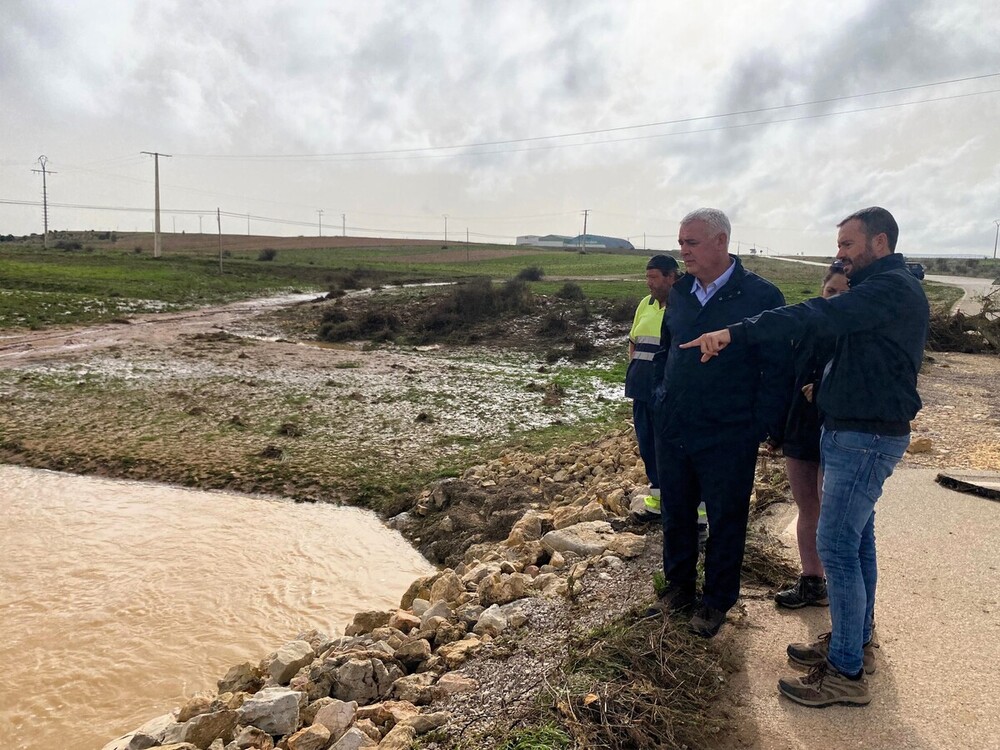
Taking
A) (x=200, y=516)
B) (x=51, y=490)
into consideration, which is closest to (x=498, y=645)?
(x=200, y=516)

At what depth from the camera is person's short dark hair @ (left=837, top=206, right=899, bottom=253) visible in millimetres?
2805

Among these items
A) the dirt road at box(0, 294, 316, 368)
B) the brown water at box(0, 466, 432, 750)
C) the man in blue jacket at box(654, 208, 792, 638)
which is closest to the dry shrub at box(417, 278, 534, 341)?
the dirt road at box(0, 294, 316, 368)

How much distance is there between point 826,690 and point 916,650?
0.79 meters

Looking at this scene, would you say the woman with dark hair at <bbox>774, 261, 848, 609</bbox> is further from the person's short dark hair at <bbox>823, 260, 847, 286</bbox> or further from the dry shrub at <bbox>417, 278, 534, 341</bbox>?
the dry shrub at <bbox>417, 278, 534, 341</bbox>

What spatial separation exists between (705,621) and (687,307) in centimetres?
164

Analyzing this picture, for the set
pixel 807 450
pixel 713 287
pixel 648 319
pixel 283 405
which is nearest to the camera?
pixel 713 287

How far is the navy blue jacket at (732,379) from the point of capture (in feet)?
10.2

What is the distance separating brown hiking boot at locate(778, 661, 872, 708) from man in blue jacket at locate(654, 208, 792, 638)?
0.47 meters

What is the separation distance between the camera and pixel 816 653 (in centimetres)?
315

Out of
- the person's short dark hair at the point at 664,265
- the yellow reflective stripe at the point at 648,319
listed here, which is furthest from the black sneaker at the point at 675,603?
the person's short dark hair at the point at 664,265

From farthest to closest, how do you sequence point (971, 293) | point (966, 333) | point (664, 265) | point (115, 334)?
point (971, 293), point (115, 334), point (966, 333), point (664, 265)

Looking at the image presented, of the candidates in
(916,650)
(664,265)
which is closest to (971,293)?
(664,265)

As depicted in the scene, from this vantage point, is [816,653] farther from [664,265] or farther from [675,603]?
[664,265]

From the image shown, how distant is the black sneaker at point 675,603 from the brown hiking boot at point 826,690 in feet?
2.08
